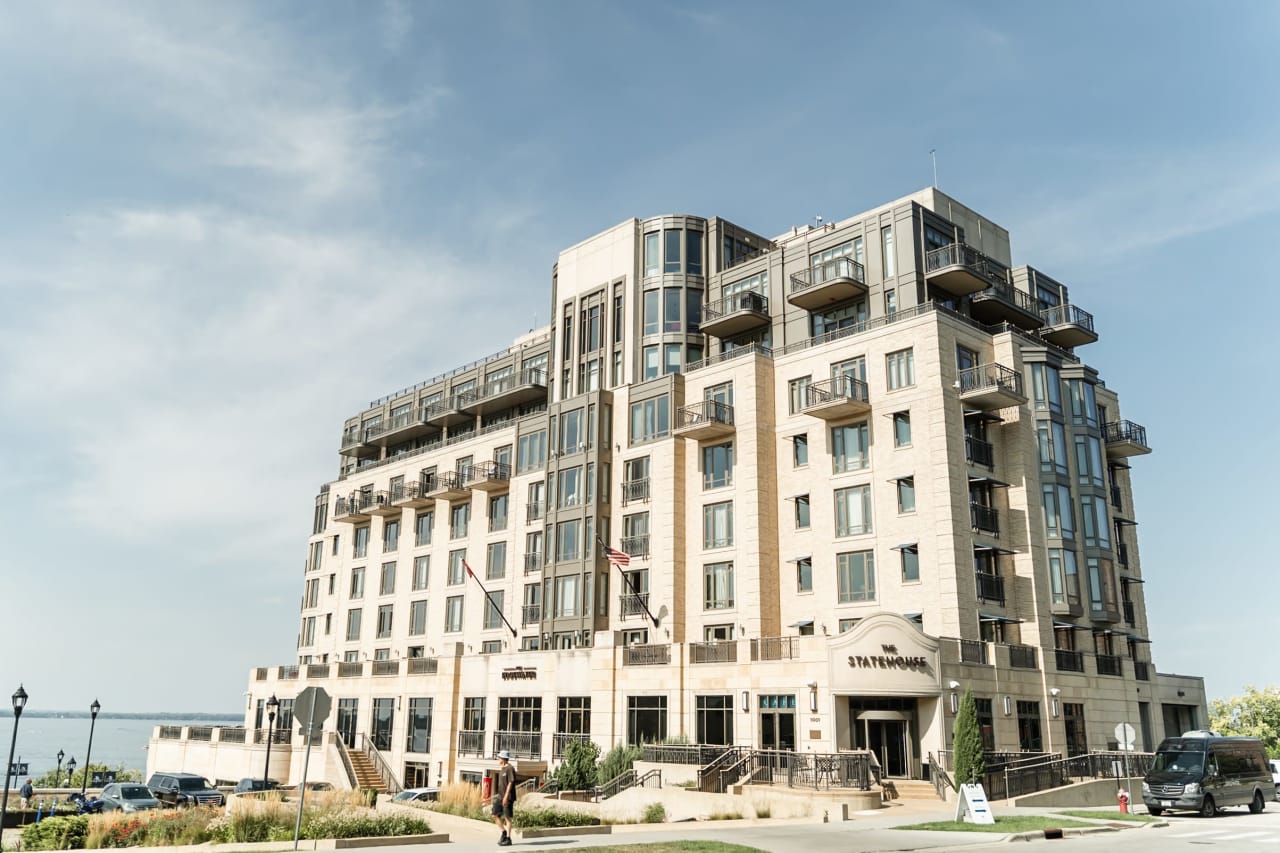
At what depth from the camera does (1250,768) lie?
31.6 m

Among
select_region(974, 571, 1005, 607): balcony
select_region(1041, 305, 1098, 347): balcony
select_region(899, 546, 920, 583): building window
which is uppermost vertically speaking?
select_region(1041, 305, 1098, 347): balcony

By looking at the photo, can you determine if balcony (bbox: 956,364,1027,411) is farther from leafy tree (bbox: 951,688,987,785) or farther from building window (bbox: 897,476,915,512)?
leafy tree (bbox: 951,688,987,785)

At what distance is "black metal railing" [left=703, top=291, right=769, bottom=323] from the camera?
53.7 metres

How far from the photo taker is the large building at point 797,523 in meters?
42.0

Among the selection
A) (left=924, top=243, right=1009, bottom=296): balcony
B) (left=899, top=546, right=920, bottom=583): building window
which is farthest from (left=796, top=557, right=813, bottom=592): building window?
(left=924, top=243, right=1009, bottom=296): balcony

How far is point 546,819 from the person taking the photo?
24531 mm

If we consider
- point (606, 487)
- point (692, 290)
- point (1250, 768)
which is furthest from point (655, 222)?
point (1250, 768)

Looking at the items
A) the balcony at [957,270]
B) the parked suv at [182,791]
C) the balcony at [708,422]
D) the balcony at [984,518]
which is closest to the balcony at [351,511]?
the parked suv at [182,791]

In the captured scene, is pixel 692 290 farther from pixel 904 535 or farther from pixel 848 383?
pixel 904 535

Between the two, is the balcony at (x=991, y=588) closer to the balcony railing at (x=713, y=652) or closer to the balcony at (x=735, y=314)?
the balcony railing at (x=713, y=652)

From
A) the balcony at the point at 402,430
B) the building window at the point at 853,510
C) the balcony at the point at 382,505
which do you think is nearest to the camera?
the building window at the point at 853,510

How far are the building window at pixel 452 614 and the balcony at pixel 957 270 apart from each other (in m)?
35.3

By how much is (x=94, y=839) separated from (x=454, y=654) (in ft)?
109

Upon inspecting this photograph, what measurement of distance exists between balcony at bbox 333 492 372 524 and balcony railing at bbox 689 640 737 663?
35.8 metres
